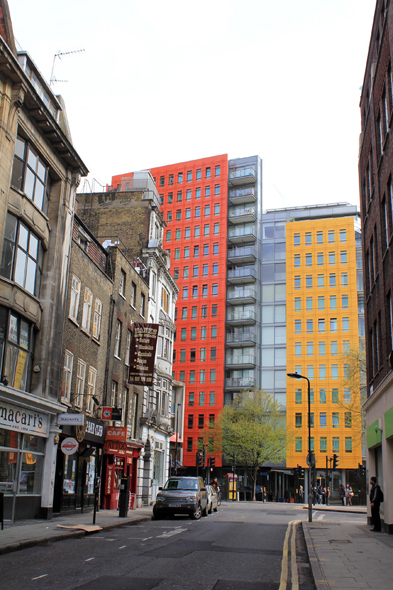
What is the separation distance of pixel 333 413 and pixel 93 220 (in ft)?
145

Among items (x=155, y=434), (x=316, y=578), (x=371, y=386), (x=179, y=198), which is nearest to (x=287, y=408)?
(x=179, y=198)

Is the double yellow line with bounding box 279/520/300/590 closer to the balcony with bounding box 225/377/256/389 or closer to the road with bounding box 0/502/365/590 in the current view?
the road with bounding box 0/502/365/590

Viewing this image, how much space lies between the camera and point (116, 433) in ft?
89.5

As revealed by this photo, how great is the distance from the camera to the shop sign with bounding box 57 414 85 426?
20953mm

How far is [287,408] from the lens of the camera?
245ft

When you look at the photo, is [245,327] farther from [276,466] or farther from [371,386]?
[371,386]

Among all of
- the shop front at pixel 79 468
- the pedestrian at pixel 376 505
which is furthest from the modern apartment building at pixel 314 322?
the pedestrian at pixel 376 505

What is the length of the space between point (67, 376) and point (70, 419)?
2690 mm

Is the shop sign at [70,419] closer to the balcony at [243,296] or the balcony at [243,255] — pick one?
the balcony at [243,296]

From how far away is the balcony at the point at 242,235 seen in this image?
8100cm

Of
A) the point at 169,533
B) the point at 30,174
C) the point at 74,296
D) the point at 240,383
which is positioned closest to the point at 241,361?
the point at 240,383

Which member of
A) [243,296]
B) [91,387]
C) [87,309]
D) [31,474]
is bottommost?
[31,474]

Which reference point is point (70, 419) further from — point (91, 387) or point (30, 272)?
point (30, 272)

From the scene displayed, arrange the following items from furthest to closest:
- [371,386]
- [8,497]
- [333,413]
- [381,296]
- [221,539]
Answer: [333,413] → [371,386] → [381,296] → [8,497] → [221,539]
